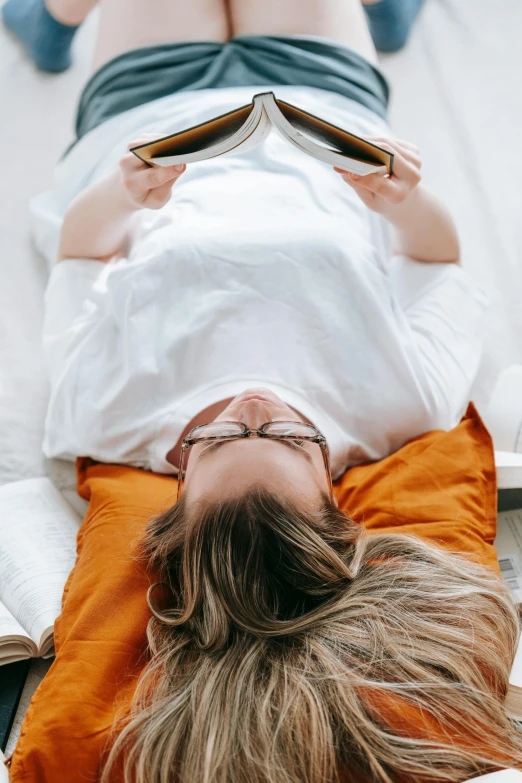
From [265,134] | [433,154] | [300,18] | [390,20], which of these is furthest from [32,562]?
[390,20]

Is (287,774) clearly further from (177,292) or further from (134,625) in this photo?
(177,292)

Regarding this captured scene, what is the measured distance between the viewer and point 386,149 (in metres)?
1.19

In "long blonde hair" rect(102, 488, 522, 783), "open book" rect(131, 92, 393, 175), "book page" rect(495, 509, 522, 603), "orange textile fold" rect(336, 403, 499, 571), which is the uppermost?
"open book" rect(131, 92, 393, 175)

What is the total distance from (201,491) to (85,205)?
0.62 meters

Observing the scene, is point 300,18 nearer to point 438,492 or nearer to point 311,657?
point 438,492

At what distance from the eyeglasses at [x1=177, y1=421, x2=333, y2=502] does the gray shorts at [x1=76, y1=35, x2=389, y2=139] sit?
0.82 meters

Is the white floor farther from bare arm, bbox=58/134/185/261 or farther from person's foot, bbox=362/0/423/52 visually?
bare arm, bbox=58/134/185/261

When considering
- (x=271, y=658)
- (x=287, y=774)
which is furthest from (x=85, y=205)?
(x=287, y=774)

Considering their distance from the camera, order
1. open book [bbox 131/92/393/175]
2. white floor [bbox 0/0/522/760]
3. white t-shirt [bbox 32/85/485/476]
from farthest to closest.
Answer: white floor [bbox 0/0/522/760], white t-shirt [bbox 32/85/485/476], open book [bbox 131/92/393/175]

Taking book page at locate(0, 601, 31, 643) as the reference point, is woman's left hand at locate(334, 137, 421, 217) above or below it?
above

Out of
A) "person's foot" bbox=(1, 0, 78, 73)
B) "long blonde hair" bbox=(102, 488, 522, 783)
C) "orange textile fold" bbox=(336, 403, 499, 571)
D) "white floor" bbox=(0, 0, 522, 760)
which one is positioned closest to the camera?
"long blonde hair" bbox=(102, 488, 522, 783)

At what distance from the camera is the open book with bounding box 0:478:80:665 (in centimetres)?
113

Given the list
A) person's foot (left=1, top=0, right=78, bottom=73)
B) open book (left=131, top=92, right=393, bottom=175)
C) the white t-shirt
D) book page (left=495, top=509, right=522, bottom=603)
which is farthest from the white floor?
open book (left=131, top=92, right=393, bottom=175)

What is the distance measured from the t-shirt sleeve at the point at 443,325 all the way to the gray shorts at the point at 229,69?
0.41 m
